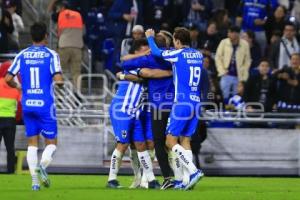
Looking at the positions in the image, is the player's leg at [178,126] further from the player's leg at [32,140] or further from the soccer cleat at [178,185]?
the player's leg at [32,140]

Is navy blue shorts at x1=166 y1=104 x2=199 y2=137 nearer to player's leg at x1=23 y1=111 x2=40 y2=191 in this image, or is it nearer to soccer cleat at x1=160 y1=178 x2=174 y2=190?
soccer cleat at x1=160 y1=178 x2=174 y2=190

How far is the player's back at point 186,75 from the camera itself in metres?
17.4

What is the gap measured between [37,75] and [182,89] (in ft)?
7.28

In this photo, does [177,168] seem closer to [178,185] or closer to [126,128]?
[178,185]

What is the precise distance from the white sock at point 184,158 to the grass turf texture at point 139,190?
0.37 metres

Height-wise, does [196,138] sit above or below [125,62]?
below

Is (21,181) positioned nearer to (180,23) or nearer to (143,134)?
(143,134)

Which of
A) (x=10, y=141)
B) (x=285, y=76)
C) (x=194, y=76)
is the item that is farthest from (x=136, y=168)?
(x=285, y=76)

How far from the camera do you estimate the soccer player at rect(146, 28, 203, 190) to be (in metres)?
17.4

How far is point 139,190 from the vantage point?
17.8m

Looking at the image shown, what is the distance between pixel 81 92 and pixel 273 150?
4906mm

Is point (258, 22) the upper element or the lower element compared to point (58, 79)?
upper

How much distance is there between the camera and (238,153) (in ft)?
79.4

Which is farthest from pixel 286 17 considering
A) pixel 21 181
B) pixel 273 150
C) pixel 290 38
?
pixel 21 181
